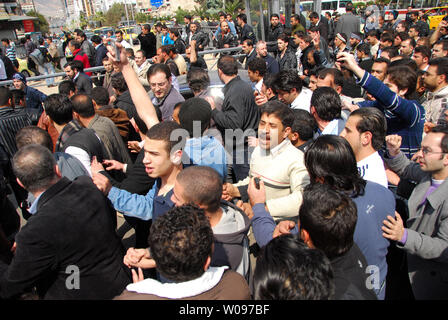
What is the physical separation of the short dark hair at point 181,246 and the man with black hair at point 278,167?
2.97 feet

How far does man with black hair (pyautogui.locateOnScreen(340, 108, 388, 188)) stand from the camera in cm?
249

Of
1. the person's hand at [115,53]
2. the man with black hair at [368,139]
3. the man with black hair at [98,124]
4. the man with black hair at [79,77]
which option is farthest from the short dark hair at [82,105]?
the man with black hair at [79,77]

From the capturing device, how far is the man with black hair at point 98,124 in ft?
11.5

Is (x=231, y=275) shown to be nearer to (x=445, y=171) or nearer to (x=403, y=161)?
(x=445, y=171)

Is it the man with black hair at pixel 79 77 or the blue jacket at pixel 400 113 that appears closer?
the blue jacket at pixel 400 113

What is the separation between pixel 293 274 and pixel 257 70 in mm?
4244

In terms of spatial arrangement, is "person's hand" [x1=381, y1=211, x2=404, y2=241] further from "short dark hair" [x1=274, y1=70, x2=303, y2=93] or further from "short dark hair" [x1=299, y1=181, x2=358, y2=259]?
"short dark hair" [x1=274, y1=70, x2=303, y2=93]

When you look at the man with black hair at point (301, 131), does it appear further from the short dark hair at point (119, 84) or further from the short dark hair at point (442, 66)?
the short dark hair at point (119, 84)

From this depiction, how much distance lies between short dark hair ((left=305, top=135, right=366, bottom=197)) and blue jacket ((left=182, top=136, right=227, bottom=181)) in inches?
38.9

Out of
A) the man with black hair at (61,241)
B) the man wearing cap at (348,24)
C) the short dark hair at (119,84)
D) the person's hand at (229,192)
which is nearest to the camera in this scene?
the man with black hair at (61,241)

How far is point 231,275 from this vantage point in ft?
5.42

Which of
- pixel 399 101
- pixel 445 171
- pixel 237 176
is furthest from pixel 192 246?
pixel 237 176

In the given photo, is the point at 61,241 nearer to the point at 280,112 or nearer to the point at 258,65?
the point at 280,112

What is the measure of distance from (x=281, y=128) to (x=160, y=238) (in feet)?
5.41
